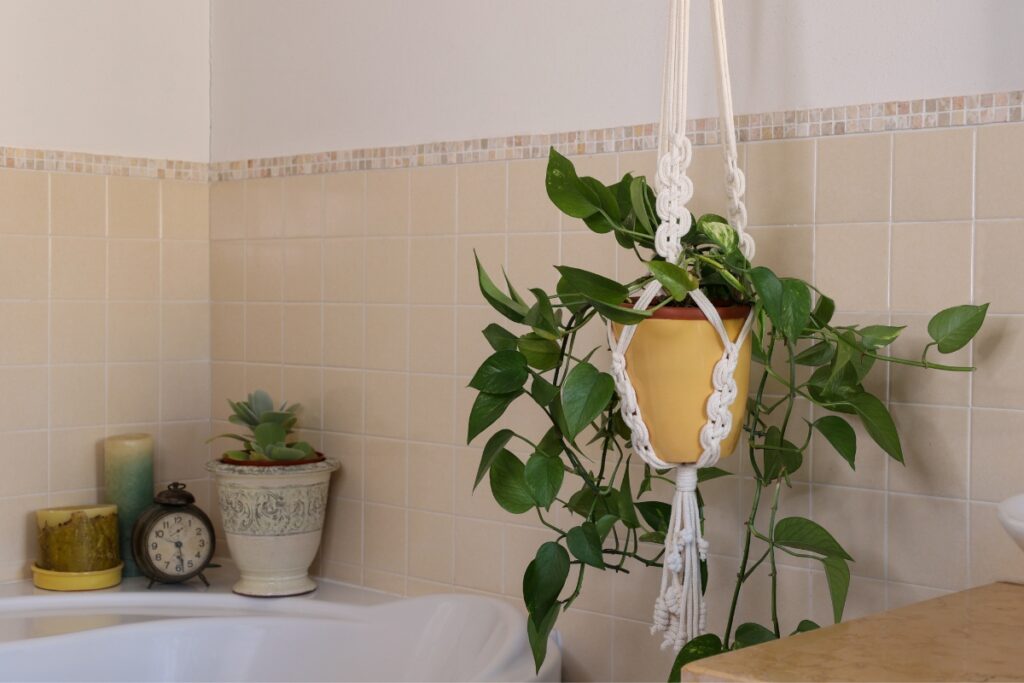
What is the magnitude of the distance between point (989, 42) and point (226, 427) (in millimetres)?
1928

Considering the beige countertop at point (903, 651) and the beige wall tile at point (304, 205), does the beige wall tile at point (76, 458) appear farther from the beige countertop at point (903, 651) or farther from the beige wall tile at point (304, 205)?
the beige countertop at point (903, 651)

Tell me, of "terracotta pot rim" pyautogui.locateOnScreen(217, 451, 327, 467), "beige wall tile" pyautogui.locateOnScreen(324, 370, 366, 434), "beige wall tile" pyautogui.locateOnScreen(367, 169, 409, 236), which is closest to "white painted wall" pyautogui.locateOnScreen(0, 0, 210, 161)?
"beige wall tile" pyautogui.locateOnScreen(367, 169, 409, 236)

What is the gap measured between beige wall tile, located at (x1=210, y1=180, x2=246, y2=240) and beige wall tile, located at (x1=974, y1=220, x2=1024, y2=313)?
5.70 feet

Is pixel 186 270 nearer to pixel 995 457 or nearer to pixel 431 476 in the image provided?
pixel 431 476

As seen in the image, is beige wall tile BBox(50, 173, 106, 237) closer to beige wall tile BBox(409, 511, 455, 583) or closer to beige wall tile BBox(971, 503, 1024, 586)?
beige wall tile BBox(409, 511, 455, 583)

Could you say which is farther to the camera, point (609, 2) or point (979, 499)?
point (609, 2)

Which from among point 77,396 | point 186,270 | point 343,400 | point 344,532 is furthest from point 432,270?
point 77,396

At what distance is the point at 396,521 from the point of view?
8.49ft

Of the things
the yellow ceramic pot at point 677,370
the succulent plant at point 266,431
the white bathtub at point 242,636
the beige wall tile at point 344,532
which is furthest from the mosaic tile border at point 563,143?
the white bathtub at point 242,636

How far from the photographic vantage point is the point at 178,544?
264 cm

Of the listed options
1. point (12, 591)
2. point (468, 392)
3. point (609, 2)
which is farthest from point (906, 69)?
point (12, 591)

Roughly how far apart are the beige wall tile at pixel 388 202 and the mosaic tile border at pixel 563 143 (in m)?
0.03

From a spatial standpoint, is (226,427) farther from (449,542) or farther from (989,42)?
(989,42)

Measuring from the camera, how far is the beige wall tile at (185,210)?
2.91 m
